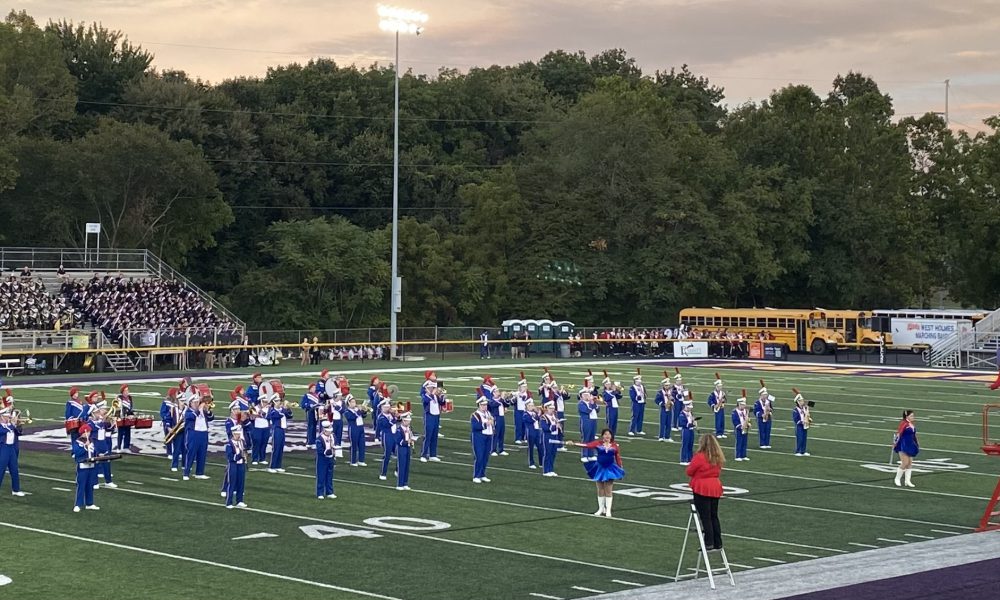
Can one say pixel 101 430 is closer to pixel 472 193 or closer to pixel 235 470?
pixel 235 470

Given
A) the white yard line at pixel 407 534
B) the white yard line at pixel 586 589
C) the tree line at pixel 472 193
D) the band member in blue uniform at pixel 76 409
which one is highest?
the tree line at pixel 472 193

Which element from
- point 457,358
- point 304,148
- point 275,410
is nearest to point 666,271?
point 457,358

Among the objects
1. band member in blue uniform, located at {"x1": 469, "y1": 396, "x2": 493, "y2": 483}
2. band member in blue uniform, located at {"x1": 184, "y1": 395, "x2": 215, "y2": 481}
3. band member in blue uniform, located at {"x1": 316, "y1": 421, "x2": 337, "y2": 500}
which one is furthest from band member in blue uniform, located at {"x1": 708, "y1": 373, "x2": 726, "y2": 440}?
band member in blue uniform, located at {"x1": 184, "y1": 395, "x2": 215, "y2": 481}

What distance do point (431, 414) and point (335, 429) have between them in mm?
1685

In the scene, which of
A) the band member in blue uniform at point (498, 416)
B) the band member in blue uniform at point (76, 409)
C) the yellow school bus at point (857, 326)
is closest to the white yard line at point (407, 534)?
the band member in blue uniform at point (76, 409)

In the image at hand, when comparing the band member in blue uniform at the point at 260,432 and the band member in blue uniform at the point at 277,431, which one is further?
the band member in blue uniform at the point at 277,431

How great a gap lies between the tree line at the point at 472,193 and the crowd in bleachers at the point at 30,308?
887 centimetres

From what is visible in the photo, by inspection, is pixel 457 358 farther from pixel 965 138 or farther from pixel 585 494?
pixel 585 494

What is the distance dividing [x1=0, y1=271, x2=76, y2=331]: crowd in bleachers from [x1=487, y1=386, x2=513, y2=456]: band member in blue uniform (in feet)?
82.8

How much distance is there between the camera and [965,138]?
224 ft

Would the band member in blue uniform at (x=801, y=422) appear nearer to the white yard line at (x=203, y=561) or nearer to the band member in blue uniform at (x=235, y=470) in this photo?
the band member in blue uniform at (x=235, y=470)

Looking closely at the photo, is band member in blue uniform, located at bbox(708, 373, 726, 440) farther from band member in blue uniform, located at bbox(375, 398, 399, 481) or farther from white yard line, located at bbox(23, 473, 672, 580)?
white yard line, located at bbox(23, 473, 672, 580)

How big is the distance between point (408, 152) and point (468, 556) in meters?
60.8

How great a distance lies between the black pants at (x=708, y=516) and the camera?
45.1 ft
